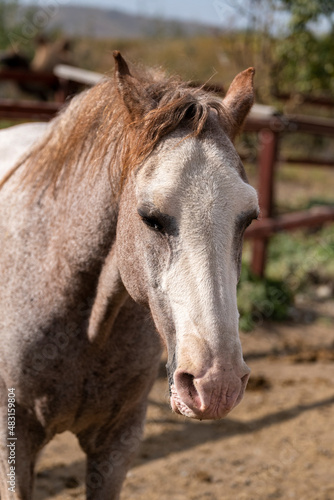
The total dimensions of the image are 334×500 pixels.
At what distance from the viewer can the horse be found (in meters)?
1.49

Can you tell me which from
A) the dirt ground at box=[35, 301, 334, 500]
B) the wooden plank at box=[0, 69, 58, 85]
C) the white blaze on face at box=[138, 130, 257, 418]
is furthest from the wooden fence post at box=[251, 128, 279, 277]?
the white blaze on face at box=[138, 130, 257, 418]

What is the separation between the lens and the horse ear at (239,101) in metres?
1.85

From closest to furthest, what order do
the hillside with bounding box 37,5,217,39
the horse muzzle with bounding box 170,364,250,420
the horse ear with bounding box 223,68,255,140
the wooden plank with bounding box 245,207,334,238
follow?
the horse muzzle with bounding box 170,364,250,420 → the horse ear with bounding box 223,68,255,140 → the wooden plank with bounding box 245,207,334,238 → the hillside with bounding box 37,5,217,39

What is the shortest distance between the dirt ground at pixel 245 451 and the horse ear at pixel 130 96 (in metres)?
2.18

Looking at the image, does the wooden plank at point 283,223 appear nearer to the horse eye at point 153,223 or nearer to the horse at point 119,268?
the horse at point 119,268

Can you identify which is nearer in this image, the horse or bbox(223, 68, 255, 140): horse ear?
the horse

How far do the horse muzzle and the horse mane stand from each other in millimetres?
671

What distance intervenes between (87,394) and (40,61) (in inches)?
540

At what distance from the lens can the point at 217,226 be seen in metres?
1.51

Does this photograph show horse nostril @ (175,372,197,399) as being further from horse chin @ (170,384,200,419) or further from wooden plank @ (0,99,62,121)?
wooden plank @ (0,99,62,121)

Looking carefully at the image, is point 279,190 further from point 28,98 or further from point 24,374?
point 24,374

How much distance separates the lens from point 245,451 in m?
3.47

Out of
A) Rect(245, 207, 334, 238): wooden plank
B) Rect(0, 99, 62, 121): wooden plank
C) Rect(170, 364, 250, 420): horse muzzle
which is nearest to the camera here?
Rect(170, 364, 250, 420): horse muzzle

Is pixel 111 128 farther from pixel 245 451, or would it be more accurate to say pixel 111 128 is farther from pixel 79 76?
pixel 79 76
